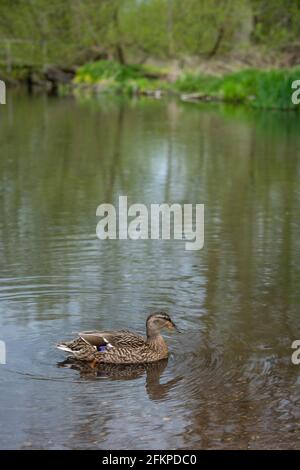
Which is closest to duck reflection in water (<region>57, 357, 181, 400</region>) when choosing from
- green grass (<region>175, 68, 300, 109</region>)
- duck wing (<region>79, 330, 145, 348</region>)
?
duck wing (<region>79, 330, 145, 348</region>)

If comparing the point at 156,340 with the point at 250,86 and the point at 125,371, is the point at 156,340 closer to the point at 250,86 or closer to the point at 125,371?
the point at 125,371

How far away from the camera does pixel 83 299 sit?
9055 mm

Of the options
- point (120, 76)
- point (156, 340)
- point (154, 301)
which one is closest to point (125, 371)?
point (156, 340)

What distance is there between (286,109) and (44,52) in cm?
2301

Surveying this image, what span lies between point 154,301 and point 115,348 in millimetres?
1739

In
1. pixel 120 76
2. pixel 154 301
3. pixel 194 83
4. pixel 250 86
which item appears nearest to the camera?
pixel 154 301

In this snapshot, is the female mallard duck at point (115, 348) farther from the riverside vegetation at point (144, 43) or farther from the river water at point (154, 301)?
the riverside vegetation at point (144, 43)

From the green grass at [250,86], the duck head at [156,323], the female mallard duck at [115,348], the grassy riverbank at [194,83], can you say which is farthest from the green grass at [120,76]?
the female mallard duck at [115,348]

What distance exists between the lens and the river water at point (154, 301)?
6207mm

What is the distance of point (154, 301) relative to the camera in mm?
9008

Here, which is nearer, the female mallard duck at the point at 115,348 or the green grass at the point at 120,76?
the female mallard duck at the point at 115,348

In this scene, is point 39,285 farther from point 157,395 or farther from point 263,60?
point 263,60
